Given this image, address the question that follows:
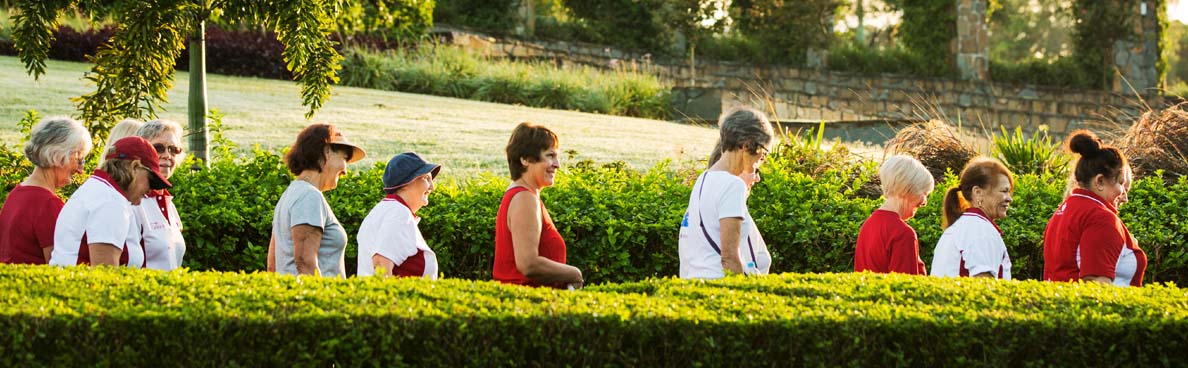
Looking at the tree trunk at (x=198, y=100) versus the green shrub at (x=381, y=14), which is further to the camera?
the green shrub at (x=381, y=14)

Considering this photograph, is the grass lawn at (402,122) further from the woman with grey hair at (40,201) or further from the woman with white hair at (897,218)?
the woman with grey hair at (40,201)

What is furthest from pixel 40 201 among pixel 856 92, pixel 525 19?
pixel 525 19

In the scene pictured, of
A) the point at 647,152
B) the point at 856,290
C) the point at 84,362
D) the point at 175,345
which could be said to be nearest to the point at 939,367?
the point at 856,290

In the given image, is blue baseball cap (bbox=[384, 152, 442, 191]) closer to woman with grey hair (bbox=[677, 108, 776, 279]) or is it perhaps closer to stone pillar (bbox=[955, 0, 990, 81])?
woman with grey hair (bbox=[677, 108, 776, 279])

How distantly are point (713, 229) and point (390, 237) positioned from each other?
53.6 inches

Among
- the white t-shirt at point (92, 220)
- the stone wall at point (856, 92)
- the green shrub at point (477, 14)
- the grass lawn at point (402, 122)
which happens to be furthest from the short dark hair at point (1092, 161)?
the green shrub at point (477, 14)

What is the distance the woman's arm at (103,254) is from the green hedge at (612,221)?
7.48 ft

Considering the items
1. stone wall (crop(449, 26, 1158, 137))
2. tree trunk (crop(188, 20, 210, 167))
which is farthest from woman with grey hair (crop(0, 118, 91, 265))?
stone wall (crop(449, 26, 1158, 137))

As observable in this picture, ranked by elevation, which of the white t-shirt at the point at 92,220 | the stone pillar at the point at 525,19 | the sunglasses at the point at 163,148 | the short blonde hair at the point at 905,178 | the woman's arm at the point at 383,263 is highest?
the stone pillar at the point at 525,19

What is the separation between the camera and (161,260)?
511cm

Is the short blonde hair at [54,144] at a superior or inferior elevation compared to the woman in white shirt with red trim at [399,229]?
superior

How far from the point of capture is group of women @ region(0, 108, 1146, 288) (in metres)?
4.82

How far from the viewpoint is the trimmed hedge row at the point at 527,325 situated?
154 inches

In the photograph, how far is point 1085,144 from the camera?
17.5 ft
